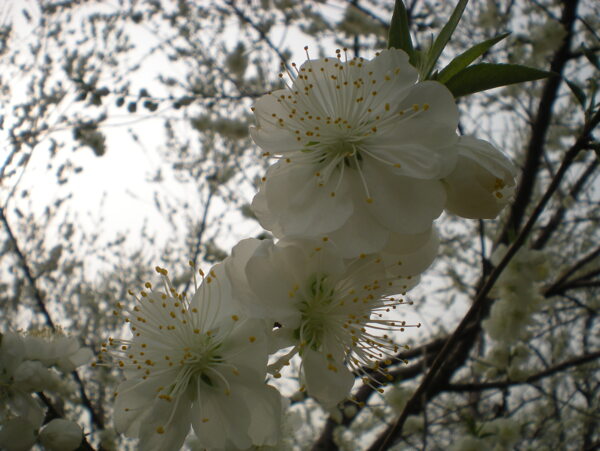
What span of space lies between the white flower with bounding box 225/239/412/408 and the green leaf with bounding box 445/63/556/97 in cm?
43

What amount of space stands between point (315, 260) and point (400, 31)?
567 mm

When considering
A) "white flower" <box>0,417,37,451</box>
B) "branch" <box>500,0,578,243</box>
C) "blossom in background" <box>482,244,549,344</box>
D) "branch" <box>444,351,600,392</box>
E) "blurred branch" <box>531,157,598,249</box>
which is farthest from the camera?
"blurred branch" <box>531,157,598,249</box>

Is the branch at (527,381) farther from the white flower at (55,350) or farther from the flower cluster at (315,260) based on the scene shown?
the white flower at (55,350)

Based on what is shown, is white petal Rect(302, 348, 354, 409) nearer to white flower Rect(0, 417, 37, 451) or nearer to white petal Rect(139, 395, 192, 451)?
white petal Rect(139, 395, 192, 451)

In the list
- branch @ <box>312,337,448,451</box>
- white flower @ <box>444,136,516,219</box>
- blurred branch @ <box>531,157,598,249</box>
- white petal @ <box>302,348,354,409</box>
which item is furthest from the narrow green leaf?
blurred branch @ <box>531,157,598,249</box>

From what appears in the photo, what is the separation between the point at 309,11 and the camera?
18.6ft

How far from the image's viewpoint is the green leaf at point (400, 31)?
101 cm

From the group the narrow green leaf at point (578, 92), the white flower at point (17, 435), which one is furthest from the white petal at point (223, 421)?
the narrow green leaf at point (578, 92)

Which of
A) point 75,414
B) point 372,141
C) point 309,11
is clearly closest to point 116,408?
point 372,141

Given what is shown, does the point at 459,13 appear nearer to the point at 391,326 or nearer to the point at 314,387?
the point at 391,326

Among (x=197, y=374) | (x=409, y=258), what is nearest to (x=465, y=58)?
(x=409, y=258)

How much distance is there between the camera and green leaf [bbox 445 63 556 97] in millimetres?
922

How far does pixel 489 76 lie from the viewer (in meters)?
0.94

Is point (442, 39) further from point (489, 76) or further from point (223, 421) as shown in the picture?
point (223, 421)
